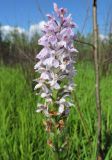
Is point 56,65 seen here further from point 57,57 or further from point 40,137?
point 40,137

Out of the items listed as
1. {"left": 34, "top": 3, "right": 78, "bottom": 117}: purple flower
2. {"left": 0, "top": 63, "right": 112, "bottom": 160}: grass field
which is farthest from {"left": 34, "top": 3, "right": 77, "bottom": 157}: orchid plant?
{"left": 0, "top": 63, "right": 112, "bottom": 160}: grass field

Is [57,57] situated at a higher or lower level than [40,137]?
higher

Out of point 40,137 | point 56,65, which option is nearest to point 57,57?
point 56,65

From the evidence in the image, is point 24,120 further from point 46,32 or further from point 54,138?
point 46,32

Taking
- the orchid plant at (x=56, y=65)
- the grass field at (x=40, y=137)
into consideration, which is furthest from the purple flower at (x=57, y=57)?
the grass field at (x=40, y=137)

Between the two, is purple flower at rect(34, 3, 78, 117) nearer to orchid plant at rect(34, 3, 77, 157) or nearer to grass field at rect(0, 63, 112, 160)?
orchid plant at rect(34, 3, 77, 157)

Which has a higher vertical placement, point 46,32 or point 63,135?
point 46,32

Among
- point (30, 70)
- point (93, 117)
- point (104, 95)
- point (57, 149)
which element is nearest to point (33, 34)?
point (30, 70)

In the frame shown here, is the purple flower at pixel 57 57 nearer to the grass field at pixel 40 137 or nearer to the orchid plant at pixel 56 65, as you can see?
the orchid plant at pixel 56 65
